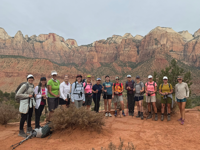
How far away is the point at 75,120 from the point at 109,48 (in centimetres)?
12415

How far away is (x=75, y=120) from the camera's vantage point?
3959mm

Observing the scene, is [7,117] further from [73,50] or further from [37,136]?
[73,50]

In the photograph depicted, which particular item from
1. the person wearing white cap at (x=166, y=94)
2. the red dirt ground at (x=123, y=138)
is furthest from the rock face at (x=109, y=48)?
the red dirt ground at (x=123, y=138)

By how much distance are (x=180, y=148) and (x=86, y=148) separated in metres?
2.40

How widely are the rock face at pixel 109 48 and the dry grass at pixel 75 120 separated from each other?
8188 cm

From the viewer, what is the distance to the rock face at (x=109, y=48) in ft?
327

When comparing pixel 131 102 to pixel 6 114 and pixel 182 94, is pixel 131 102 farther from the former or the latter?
pixel 6 114

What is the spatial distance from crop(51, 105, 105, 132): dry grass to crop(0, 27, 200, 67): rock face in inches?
3224

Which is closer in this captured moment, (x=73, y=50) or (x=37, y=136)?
(x=37, y=136)

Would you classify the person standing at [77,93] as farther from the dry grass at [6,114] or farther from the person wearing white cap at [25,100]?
the dry grass at [6,114]

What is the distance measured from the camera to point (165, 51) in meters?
79.1

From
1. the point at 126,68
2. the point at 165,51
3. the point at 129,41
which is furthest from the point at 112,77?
the point at 129,41

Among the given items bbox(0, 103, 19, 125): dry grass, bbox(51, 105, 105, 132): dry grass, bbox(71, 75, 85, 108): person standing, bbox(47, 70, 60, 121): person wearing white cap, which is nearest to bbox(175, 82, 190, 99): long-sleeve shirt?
bbox(51, 105, 105, 132): dry grass

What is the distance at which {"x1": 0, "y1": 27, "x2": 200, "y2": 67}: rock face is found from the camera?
99688 millimetres
